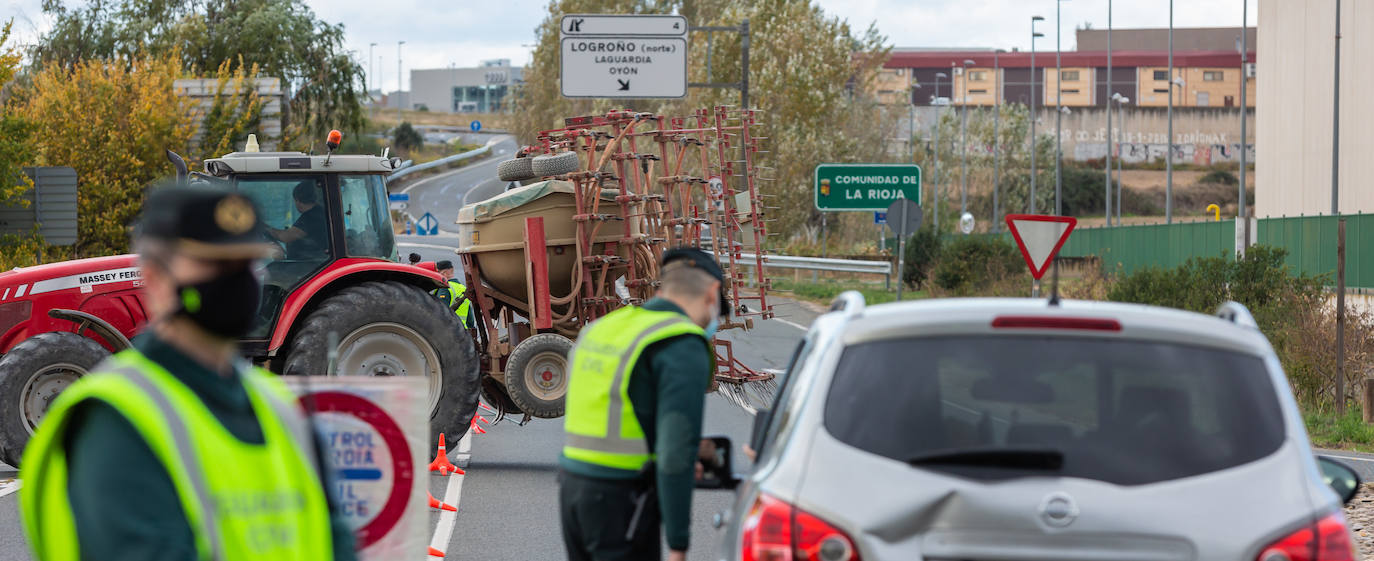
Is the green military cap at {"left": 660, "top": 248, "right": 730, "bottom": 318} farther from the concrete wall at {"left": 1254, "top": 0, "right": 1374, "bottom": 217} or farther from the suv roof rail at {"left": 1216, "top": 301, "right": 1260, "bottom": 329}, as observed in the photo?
the concrete wall at {"left": 1254, "top": 0, "right": 1374, "bottom": 217}

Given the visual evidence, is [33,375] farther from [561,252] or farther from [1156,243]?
[1156,243]

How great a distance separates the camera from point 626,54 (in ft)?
88.1

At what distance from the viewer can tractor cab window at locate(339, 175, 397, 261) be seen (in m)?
11.6

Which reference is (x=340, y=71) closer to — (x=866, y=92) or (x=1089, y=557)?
(x=866, y=92)

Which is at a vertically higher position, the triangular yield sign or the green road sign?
the green road sign

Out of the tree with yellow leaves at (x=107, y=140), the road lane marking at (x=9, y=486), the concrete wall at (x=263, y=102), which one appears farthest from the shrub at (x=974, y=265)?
the road lane marking at (x=9, y=486)

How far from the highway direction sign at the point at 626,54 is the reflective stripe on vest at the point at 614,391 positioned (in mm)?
21943

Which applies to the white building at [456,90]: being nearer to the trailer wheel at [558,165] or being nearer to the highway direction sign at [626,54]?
the highway direction sign at [626,54]

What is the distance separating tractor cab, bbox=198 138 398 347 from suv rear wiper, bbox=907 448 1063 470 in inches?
327

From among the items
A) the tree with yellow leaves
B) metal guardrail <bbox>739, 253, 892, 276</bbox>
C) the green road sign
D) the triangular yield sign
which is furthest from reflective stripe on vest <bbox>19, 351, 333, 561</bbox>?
metal guardrail <bbox>739, 253, 892, 276</bbox>

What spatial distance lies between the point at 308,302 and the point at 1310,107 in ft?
124

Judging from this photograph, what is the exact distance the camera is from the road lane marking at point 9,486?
35.2ft

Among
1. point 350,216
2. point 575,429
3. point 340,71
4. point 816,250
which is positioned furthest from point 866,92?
point 575,429

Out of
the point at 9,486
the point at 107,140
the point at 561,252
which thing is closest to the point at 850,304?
the point at 9,486
